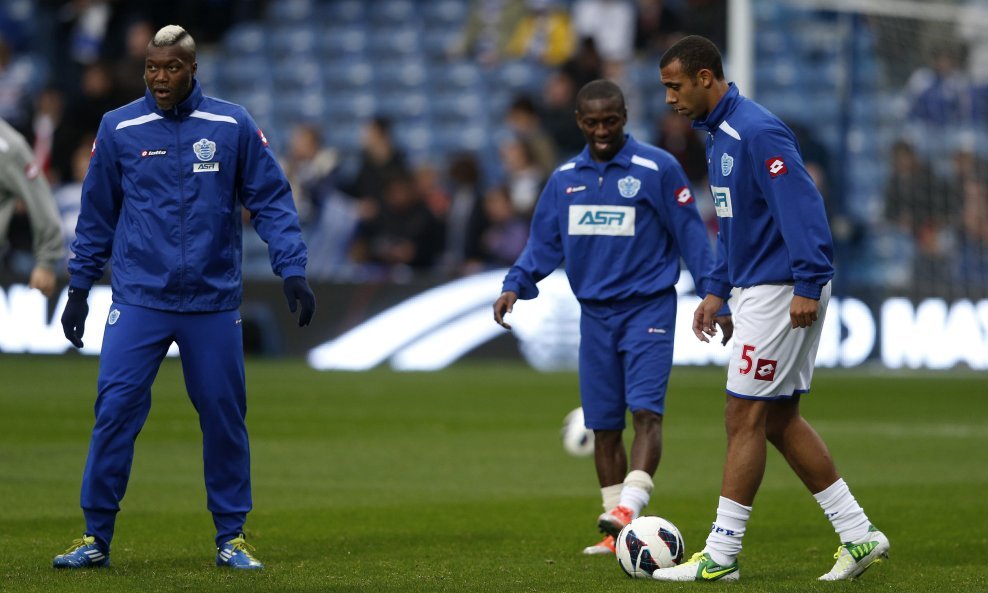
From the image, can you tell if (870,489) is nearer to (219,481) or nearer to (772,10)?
(219,481)

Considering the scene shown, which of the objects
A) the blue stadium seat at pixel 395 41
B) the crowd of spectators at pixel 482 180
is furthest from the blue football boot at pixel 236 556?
the blue stadium seat at pixel 395 41

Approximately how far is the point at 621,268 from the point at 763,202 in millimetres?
1411

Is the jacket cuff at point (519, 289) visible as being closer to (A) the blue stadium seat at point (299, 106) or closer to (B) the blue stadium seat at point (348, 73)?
(A) the blue stadium seat at point (299, 106)

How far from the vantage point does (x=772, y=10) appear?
2436 centimetres

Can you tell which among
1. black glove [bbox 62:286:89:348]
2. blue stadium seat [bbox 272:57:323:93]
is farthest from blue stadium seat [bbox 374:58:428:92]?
black glove [bbox 62:286:89:348]

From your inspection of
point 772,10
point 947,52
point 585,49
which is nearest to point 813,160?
point 947,52

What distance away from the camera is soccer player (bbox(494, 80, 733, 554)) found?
7699 mm

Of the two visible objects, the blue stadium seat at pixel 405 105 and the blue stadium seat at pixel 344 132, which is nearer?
the blue stadium seat at pixel 344 132

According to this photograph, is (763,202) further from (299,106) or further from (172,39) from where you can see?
(299,106)

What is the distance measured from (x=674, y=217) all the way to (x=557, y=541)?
1.66 metres

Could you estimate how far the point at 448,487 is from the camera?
33.0 ft

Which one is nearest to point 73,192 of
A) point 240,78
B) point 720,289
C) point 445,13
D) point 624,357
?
point 240,78

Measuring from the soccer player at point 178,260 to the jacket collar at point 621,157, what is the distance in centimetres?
168

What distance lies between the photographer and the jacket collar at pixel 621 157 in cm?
785
